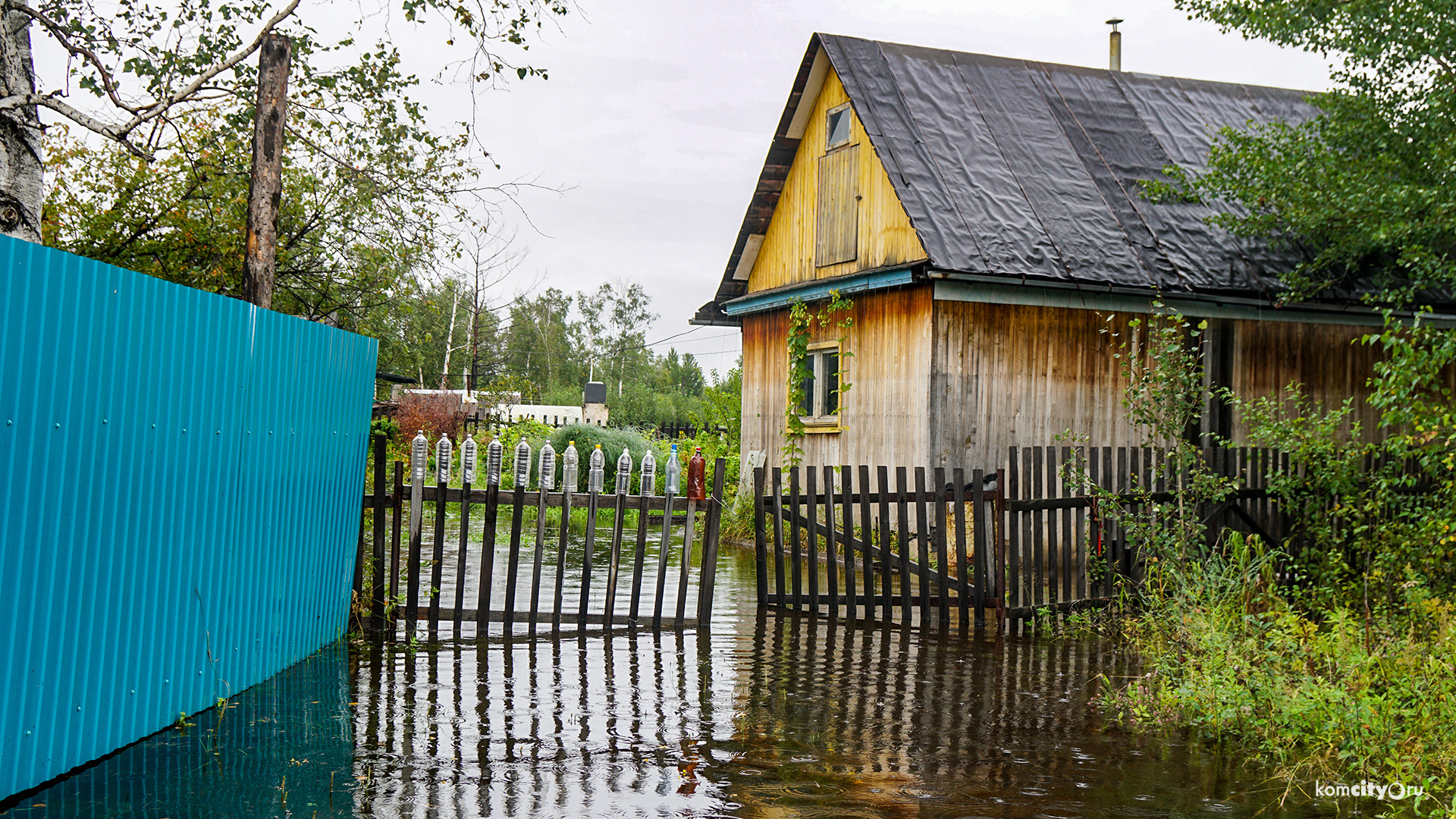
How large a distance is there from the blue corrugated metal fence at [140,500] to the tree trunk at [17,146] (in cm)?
257

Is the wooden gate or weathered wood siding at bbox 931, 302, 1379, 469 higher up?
weathered wood siding at bbox 931, 302, 1379, 469

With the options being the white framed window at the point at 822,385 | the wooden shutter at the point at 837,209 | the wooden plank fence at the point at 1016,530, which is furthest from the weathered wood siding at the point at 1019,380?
the wooden plank fence at the point at 1016,530

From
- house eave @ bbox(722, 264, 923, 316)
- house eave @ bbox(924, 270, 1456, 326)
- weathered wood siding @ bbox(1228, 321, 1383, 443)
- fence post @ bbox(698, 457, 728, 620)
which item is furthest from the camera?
weathered wood siding @ bbox(1228, 321, 1383, 443)

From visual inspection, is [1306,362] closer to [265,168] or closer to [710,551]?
[710,551]

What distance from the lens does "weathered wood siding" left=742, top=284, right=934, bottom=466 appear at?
13094 millimetres

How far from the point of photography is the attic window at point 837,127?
1502 centimetres

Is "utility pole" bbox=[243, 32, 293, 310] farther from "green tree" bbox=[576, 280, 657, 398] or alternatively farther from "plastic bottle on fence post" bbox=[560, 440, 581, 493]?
"green tree" bbox=[576, 280, 657, 398]

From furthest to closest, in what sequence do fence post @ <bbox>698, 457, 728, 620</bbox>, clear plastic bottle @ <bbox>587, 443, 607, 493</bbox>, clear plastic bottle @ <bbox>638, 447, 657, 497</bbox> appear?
clear plastic bottle @ <bbox>638, 447, 657, 497</bbox> < fence post @ <bbox>698, 457, 728, 620</bbox> < clear plastic bottle @ <bbox>587, 443, 607, 493</bbox>

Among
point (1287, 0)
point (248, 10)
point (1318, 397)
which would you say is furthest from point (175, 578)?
point (1318, 397)

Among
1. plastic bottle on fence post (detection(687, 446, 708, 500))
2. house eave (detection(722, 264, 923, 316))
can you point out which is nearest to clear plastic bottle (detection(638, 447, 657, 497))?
house eave (detection(722, 264, 923, 316))

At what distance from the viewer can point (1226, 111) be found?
17188 millimetres

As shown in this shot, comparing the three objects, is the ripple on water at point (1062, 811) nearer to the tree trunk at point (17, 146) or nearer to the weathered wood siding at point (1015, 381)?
the tree trunk at point (17, 146)

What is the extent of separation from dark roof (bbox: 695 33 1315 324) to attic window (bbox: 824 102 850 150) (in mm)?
566

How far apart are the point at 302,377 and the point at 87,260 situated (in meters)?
2.34
